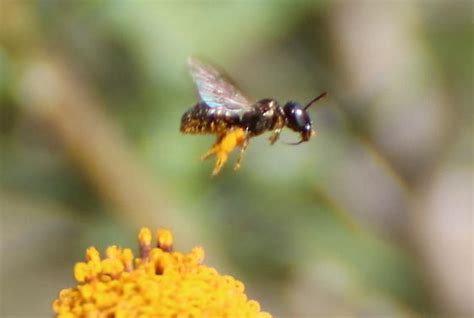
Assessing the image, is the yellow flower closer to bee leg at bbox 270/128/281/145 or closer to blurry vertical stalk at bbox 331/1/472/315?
bee leg at bbox 270/128/281/145

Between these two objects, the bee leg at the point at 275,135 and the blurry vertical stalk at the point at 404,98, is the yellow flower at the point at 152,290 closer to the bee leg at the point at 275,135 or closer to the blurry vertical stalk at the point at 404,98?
the bee leg at the point at 275,135

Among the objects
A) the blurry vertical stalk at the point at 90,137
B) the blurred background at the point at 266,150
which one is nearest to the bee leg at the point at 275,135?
the blurred background at the point at 266,150

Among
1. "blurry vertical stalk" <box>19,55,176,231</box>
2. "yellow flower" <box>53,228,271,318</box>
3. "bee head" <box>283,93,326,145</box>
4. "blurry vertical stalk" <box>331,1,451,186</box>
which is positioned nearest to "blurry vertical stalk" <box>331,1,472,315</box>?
"blurry vertical stalk" <box>331,1,451,186</box>

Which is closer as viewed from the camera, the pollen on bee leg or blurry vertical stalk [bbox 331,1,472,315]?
the pollen on bee leg

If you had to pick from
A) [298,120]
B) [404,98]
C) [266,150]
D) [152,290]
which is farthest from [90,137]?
[152,290]

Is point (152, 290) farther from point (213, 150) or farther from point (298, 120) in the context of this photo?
point (298, 120)

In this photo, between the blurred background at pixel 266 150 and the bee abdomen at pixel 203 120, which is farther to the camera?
the blurred background at pixel 266 150

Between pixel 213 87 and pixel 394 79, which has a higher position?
pixel 394 79

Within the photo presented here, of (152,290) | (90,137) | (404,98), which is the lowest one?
(152,290)
